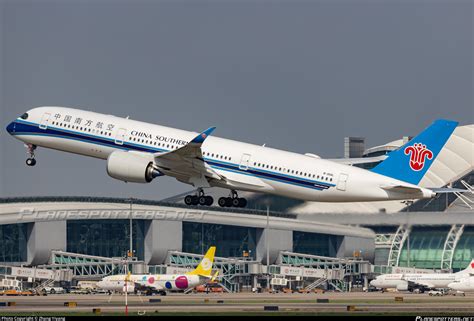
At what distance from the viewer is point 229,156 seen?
9806 cm

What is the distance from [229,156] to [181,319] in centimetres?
1486

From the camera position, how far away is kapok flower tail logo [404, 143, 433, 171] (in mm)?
96312

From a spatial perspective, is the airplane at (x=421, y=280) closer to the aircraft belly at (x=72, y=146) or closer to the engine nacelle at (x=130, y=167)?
the engine nacelle at (x=130, y=167)

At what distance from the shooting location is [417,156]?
96750 mm

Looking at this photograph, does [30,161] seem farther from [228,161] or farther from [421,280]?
[421,280]

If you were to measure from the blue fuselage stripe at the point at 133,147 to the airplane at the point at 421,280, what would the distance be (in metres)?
51.7

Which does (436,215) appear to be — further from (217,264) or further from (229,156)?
(229,156)

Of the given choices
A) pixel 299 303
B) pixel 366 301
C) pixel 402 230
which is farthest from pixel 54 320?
pixel 402 230

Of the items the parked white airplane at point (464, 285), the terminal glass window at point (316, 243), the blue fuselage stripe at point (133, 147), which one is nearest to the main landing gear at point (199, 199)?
the blue fuselage stripe at point (133, 147)

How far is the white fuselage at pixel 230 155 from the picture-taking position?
313ft

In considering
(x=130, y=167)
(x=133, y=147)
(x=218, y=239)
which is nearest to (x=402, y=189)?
(x=130, y=167)

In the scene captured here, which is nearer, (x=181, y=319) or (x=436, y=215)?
(x=181, y=319)

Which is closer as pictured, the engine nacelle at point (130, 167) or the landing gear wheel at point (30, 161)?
the engine nacelle at point (130, 167)

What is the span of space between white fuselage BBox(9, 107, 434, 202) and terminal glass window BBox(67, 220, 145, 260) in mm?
74750
